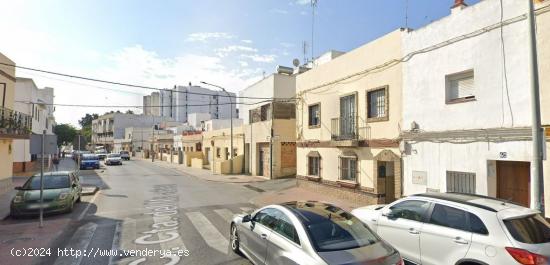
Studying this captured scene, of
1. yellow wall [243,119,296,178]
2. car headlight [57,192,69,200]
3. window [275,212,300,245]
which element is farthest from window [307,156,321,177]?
window [275,212,300,245]

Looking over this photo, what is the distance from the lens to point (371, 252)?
4.97 meters

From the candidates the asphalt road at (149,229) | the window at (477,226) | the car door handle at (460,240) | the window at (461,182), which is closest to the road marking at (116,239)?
the asphalt road at (149,229)

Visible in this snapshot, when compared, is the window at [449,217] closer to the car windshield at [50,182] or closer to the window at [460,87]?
the window at [460,87]

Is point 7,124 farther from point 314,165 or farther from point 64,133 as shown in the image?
point 64,133

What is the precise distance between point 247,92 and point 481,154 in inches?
905

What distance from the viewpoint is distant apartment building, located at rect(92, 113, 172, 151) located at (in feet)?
293

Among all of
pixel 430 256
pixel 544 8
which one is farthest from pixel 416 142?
pixel 430 256

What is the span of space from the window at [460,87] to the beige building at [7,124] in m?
18.3

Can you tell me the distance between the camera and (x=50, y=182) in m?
12.6

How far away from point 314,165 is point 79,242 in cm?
1179

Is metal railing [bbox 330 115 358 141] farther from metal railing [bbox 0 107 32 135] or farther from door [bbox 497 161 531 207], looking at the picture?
metal railing [bbox 0 107 32 135]

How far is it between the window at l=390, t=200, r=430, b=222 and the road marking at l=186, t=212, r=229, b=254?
12.7ft

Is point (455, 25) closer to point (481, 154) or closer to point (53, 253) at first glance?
point (481, 154)

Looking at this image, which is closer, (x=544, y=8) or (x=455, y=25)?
(x=544, y=8)
